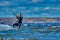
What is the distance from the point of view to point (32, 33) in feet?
16.4

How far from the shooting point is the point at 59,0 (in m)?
5.07

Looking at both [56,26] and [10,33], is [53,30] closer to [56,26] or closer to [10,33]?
[56,26]

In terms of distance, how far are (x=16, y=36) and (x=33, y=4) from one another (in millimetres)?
732

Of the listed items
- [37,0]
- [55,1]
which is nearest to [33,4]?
[37,0]

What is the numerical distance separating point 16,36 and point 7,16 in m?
0.46

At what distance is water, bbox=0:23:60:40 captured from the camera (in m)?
4.85

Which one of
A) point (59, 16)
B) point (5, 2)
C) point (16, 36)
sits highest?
point (5, 2)

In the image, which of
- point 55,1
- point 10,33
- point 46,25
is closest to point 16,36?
point 10,33

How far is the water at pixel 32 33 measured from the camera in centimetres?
485

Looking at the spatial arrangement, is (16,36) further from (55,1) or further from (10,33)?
(55,1)

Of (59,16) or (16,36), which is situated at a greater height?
(59,16)

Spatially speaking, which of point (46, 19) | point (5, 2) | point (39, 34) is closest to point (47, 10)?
point (46, 19)

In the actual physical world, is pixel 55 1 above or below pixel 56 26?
above

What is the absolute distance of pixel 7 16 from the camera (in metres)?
5.05
